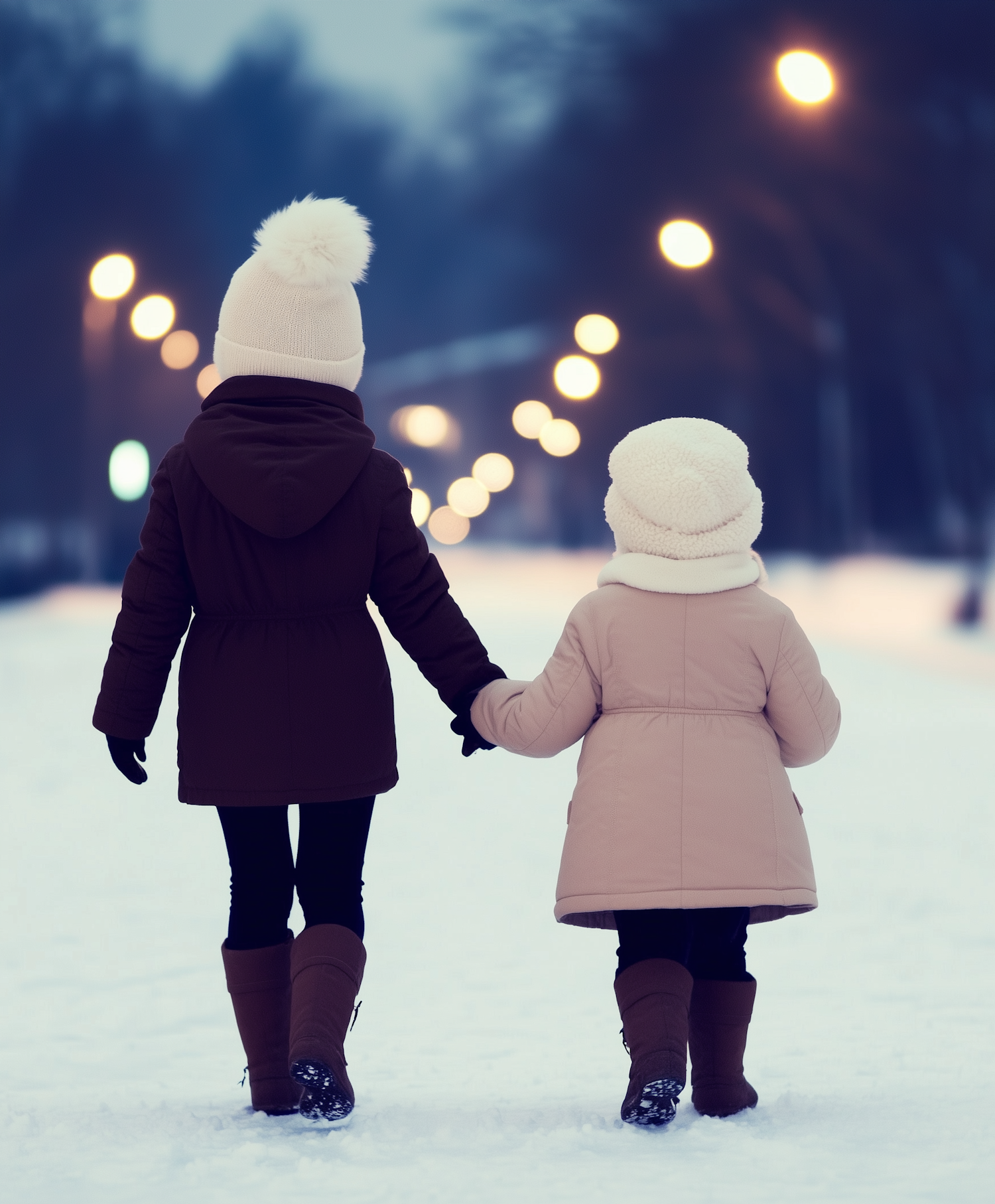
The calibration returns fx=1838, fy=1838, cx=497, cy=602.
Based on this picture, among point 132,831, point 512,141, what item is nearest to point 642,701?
point 132,831

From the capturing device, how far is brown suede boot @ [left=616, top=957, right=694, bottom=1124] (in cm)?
345

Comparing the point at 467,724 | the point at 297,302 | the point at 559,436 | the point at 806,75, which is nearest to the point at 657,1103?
the point at 467,724

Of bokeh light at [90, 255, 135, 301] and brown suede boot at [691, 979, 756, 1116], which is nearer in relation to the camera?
brown suede boot at [691, 979, 756, 1116]

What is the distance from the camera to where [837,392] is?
2256 cm

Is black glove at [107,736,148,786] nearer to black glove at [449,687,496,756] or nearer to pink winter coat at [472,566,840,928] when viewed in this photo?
black glove at [449,687,496,756]

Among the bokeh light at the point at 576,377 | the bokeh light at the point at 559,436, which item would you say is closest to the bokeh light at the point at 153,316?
the bokeh light at the point at 576,377

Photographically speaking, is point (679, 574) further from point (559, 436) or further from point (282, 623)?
point (559, 436)

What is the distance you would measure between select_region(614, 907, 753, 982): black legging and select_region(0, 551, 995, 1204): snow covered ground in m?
0.29

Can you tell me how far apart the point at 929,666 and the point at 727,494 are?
12476 mm

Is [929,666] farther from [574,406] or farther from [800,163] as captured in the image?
[574,406]

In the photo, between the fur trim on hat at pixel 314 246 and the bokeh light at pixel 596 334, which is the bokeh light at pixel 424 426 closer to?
the bokeh light at pixel 596 334

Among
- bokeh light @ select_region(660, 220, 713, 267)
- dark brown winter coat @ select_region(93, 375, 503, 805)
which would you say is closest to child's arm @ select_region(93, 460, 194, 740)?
dark brown winter coat @ select_region(93, 375, 503, 805)

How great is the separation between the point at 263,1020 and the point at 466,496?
45.3 meters

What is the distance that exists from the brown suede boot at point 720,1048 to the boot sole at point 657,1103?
199 mm
